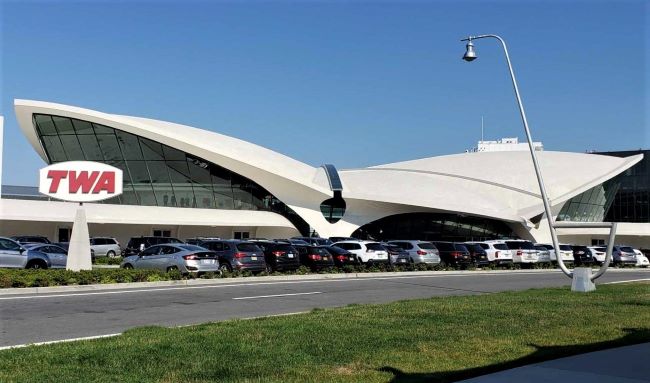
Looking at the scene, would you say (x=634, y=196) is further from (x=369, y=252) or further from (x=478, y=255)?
(x=369, y=252)

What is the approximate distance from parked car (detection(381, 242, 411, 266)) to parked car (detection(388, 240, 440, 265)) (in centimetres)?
52

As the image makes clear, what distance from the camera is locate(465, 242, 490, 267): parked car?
126ft

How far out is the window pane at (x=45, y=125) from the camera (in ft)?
188

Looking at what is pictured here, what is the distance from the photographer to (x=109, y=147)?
58.0m

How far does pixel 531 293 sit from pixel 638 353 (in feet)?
29.8

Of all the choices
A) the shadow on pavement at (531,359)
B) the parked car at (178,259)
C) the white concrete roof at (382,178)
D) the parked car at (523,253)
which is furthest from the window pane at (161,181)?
the shadow on pavement at (531,359)

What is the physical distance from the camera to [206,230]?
190 feet

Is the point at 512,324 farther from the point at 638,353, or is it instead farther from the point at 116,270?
the point at 116,270

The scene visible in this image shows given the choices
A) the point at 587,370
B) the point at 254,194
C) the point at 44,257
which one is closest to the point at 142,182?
the point at 254,194

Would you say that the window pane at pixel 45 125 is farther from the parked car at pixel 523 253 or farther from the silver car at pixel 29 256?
the parked car at pixel 523 253

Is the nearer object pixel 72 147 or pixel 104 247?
pixel 104 247

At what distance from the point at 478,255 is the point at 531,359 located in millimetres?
30998

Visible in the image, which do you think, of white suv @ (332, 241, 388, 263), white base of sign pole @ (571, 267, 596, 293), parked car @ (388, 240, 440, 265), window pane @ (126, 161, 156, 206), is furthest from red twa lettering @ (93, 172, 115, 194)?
window pane @ (126, 161, 156, 206)

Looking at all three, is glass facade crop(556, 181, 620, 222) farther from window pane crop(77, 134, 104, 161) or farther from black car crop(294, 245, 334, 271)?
black car crop(294, 245, 334, 271)
